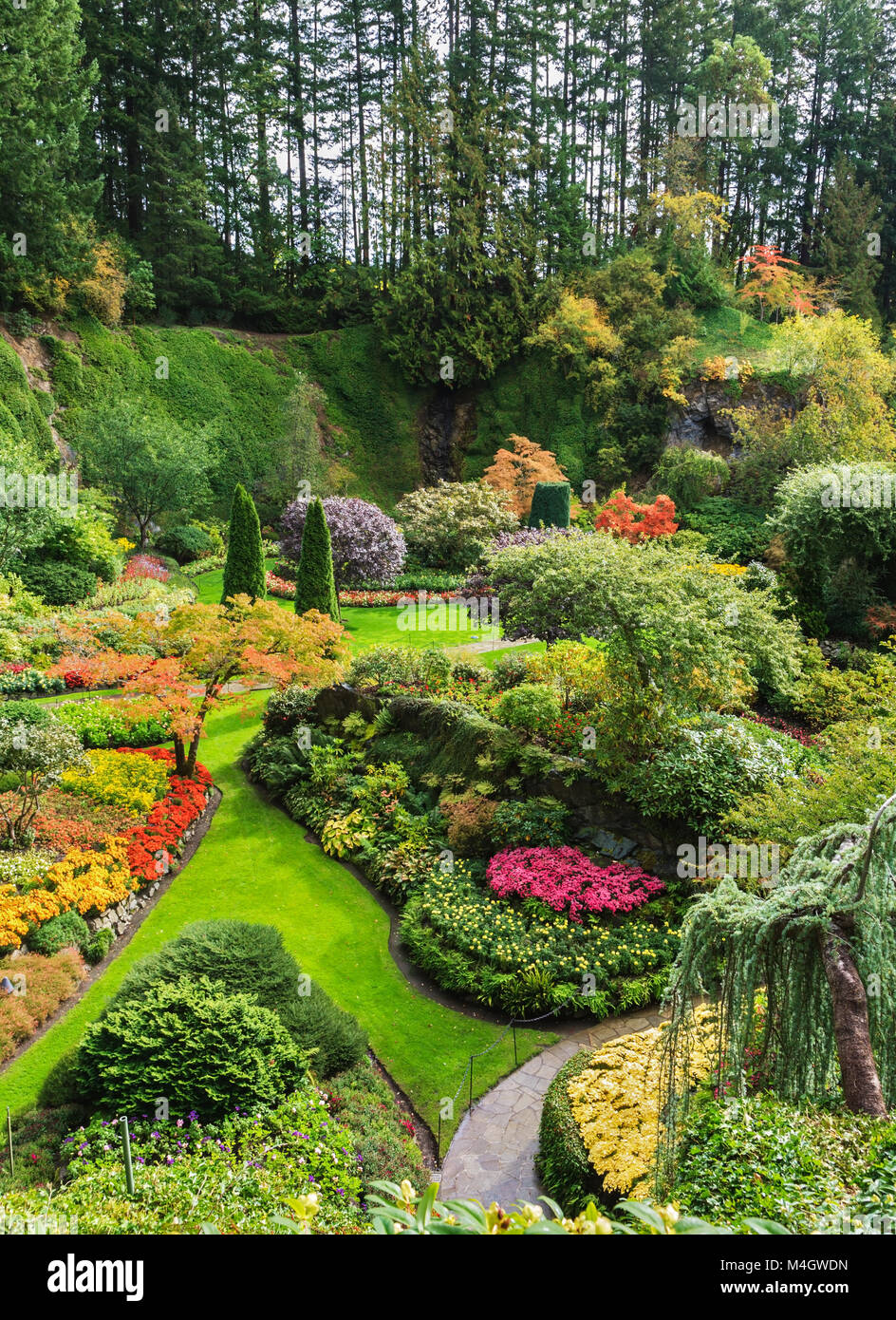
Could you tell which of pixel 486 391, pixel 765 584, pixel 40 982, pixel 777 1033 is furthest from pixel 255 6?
pixel 777 1033

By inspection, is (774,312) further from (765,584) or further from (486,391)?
(765,584)

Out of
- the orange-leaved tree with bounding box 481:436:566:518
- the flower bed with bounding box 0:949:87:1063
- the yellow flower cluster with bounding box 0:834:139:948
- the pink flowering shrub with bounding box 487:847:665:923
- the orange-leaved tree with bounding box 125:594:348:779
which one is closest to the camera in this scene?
the flower bed with bounding box 0:949:87:1063

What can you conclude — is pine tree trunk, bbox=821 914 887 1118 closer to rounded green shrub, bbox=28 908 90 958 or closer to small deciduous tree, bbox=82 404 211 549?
rounded green shrub, bbox=28 908 90 958

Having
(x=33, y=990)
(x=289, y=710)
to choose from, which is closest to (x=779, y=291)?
(x=289, y=710)

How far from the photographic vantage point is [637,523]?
875 inches

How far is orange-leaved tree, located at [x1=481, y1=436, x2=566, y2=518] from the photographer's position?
90.1 ft

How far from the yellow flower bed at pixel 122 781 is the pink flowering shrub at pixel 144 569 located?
34.0 ft

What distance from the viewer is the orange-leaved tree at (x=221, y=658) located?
1229 centimetres

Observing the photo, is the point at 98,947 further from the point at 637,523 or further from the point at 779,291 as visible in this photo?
the point at 779,291

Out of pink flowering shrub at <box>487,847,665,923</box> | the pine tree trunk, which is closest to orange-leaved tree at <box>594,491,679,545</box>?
pink flowering shrub at <box>487,847,665,923</box>

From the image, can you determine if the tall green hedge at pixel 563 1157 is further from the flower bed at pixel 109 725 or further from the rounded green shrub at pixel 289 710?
the flower bed at pixel 109 725

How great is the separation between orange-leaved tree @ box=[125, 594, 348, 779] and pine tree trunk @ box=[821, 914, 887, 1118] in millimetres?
9709
